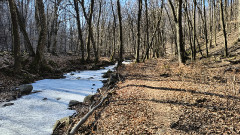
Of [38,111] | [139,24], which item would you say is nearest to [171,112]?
[38,111]

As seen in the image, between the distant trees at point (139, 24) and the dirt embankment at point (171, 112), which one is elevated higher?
the distant trees at point (139, 24)

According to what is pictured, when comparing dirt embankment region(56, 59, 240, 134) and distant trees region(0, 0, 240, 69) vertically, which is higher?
distant trees region(0, 0, 240, 69)

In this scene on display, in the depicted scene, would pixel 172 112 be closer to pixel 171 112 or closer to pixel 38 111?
pixel 171 112

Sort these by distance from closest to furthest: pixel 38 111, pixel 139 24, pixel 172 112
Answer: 1. pixel 172 112
2. pixel 38 111
3. pixel 139 24

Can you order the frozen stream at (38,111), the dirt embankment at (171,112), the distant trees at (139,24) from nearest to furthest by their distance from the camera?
the dirt embankment at (171,112)
the frozen stream at (38,111)
the distant trees at (139,24)

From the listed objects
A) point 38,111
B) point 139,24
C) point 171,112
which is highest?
point 139,24

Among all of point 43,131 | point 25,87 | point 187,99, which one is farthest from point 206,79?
point 25,87

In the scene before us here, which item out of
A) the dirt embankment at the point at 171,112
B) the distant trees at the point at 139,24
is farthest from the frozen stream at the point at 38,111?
the distant trees at the point at 139,24

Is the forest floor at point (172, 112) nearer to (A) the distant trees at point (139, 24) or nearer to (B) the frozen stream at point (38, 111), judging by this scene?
(B) the frozen stream at point (38, 111)

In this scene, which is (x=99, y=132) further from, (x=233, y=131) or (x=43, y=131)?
(x=233, y=131)

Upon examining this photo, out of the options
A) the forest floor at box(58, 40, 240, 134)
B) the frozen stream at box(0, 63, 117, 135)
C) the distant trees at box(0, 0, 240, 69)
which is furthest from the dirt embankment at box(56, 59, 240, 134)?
the distant trees at box(0, 0, 240, 69)

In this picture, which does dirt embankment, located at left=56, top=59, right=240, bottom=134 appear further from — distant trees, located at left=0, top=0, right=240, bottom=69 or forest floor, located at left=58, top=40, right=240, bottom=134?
distant trees, located at left=0, top=0, right=240, bottom=69

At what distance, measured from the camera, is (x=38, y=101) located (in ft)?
21.6

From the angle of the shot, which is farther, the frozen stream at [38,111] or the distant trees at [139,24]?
the distant trees at [139,24]
